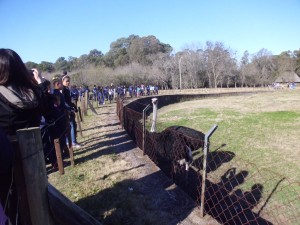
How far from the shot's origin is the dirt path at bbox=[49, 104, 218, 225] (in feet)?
12.2

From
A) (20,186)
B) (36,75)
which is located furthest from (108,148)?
(20,186)

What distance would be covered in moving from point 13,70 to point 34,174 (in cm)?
125

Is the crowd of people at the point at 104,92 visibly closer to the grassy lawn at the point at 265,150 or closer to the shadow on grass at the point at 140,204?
the grassy lawn at the point at 265,150

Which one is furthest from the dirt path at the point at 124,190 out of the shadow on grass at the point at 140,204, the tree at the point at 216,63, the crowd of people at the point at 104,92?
the tree at the point at 216,63

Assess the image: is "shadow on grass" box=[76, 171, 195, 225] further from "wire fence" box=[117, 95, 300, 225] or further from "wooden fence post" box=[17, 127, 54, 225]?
"wooden fence post" box=[17, 127, 54, 225]

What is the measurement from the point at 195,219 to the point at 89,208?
1430 millimetres

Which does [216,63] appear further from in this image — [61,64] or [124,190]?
[124,190]

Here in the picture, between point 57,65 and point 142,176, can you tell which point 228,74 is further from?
point 142,176

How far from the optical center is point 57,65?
84562mm

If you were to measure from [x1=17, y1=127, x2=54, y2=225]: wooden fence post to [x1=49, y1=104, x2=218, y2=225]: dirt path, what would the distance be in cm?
202

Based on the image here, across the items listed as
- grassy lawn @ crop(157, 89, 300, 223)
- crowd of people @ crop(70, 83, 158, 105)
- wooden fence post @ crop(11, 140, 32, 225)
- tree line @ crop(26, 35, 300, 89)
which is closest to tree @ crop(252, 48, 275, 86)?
tree line @ crop(26, 35, 300, 89)

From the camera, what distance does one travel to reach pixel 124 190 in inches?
179

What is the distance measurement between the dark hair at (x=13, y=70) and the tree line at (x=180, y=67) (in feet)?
168

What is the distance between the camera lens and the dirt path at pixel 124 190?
3.73 m
